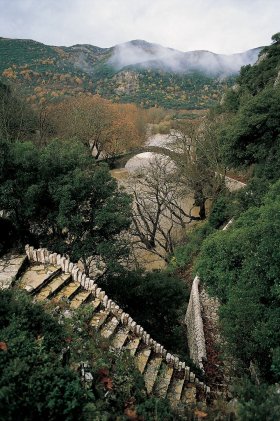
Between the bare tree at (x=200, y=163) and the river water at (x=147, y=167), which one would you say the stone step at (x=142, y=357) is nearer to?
the river water at (x=147, y=167)

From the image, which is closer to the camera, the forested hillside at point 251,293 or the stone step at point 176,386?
the forested hillside at point 251,293

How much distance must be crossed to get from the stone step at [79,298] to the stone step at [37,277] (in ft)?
2.84

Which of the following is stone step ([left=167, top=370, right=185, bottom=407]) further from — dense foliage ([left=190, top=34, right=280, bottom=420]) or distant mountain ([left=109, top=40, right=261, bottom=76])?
distant mountain ([left=109, top=40, right=261, bottom=76])

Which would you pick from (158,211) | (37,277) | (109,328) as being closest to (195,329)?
(109,328)

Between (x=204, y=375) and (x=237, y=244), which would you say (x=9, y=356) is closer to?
(x=204, y=375)

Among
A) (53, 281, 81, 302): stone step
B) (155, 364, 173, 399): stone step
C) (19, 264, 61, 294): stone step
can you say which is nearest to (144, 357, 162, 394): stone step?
(155, 364, 173, 399): stone step

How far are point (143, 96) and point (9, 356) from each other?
7844cm

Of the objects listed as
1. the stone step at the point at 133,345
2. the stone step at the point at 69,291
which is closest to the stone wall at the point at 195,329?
the stone step at the point at 133,345

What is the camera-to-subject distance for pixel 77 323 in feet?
22.3

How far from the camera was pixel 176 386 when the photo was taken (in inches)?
289

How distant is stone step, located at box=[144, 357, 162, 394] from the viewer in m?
6.76

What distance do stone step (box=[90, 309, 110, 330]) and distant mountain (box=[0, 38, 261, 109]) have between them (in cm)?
3059

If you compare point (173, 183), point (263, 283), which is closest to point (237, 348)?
point (263, 283)

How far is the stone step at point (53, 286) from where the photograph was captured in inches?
318
